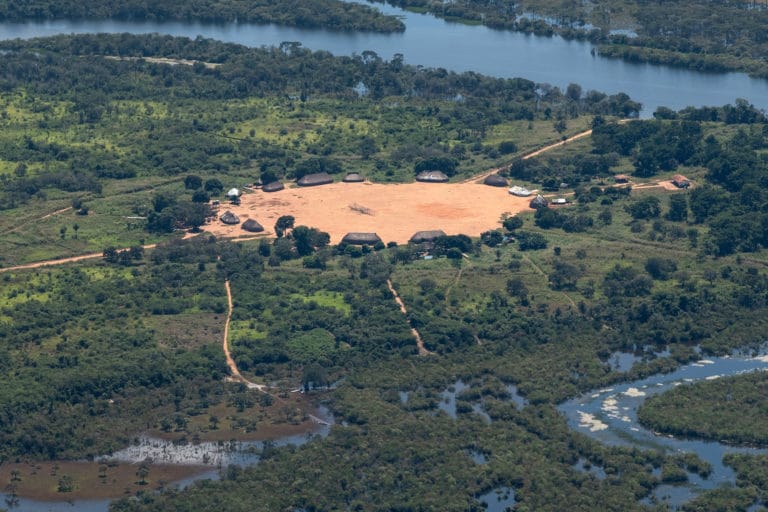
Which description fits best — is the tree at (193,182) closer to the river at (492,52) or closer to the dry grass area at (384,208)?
the dry grass area at (384,208)

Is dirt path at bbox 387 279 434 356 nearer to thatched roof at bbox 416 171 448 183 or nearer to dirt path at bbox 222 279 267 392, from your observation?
dirt path at bbox 222 279 267 392

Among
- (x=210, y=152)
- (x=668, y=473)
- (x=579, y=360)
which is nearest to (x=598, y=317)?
(x=579, y=360)

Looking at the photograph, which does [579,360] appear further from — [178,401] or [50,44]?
[50,44]

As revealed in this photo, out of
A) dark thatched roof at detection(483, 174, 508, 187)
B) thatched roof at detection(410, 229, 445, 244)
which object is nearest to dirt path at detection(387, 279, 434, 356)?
thatched roof at detection(410, 229, 445, 244)

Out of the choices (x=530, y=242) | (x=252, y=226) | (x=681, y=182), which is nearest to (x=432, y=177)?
(x=530, y=242)

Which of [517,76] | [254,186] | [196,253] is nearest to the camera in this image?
[196,253]
